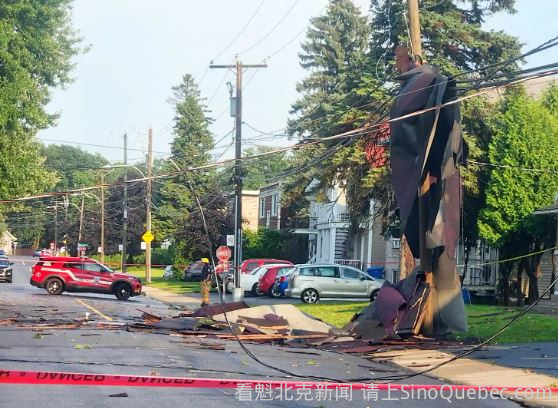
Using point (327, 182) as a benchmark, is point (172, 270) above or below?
below

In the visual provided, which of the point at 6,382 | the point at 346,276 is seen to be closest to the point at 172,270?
the point at 346,276

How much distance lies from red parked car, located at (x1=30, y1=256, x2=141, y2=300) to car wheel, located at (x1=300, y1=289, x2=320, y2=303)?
7.40 m

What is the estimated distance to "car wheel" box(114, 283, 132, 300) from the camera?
35.9 metres

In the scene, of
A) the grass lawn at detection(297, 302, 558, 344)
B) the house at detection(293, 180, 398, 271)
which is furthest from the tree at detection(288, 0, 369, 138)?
the grass lawn at detection(297, 302, 558, 344)

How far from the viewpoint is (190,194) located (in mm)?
66562

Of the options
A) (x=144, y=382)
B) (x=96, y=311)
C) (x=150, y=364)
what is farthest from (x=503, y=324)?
(x=144, y=382)

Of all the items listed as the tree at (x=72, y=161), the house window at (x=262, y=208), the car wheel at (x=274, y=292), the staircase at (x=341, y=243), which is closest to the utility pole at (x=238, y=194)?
the car wheel at (x=274, y=292)

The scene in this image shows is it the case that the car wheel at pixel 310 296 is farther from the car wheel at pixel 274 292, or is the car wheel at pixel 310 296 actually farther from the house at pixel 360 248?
the car wheel at pixel 274 292

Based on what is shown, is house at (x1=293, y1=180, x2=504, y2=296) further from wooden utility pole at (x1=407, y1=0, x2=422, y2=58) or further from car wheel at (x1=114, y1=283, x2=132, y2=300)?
wooden utility pole at (x1=407, y1=0, x2=422, y2=58)

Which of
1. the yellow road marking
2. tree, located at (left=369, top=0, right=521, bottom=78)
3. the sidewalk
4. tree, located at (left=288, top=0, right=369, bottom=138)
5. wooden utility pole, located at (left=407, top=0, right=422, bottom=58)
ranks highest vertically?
tree, located at (left=288, top=0, right=369, bottom=138)

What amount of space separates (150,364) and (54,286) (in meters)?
23.3

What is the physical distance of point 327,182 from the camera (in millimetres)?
32219

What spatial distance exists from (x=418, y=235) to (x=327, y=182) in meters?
15.0

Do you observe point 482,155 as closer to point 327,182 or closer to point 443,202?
point 327,182
